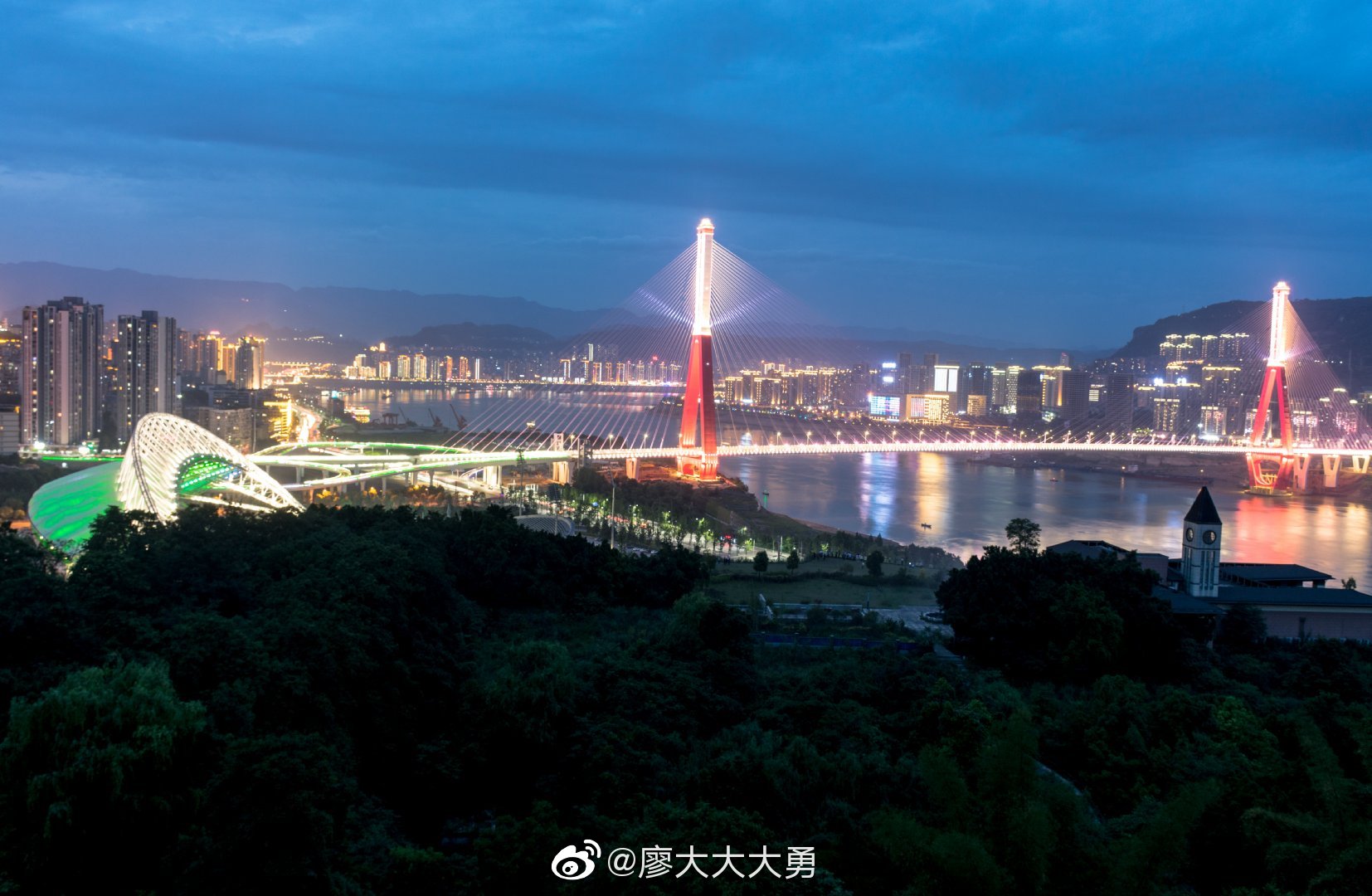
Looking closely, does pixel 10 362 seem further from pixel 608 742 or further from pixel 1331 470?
pixel 1331 470

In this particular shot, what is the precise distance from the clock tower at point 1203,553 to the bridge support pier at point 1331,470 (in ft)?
44.3

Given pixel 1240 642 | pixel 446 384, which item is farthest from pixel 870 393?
pixel 1240 642

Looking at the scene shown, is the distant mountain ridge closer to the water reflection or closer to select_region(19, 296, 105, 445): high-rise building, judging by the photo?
the water reflection

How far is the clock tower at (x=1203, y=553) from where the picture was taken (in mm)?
5715

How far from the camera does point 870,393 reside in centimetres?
2952

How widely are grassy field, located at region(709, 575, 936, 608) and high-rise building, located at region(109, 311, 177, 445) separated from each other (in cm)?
1287

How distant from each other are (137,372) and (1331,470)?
62.8ft

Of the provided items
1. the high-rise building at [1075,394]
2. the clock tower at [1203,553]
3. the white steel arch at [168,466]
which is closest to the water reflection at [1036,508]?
the clock tower at [1203,553]

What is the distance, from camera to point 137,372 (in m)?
17.0

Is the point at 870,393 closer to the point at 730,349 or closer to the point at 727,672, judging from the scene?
the point at 730,349

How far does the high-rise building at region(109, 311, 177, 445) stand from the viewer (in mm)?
16641

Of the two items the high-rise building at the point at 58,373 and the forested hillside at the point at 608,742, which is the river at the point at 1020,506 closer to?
the forested hillside at the point at 608,742

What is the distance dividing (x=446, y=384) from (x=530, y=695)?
32670 mm

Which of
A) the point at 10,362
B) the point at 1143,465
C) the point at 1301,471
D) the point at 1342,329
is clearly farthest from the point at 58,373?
the point at 1342,329
